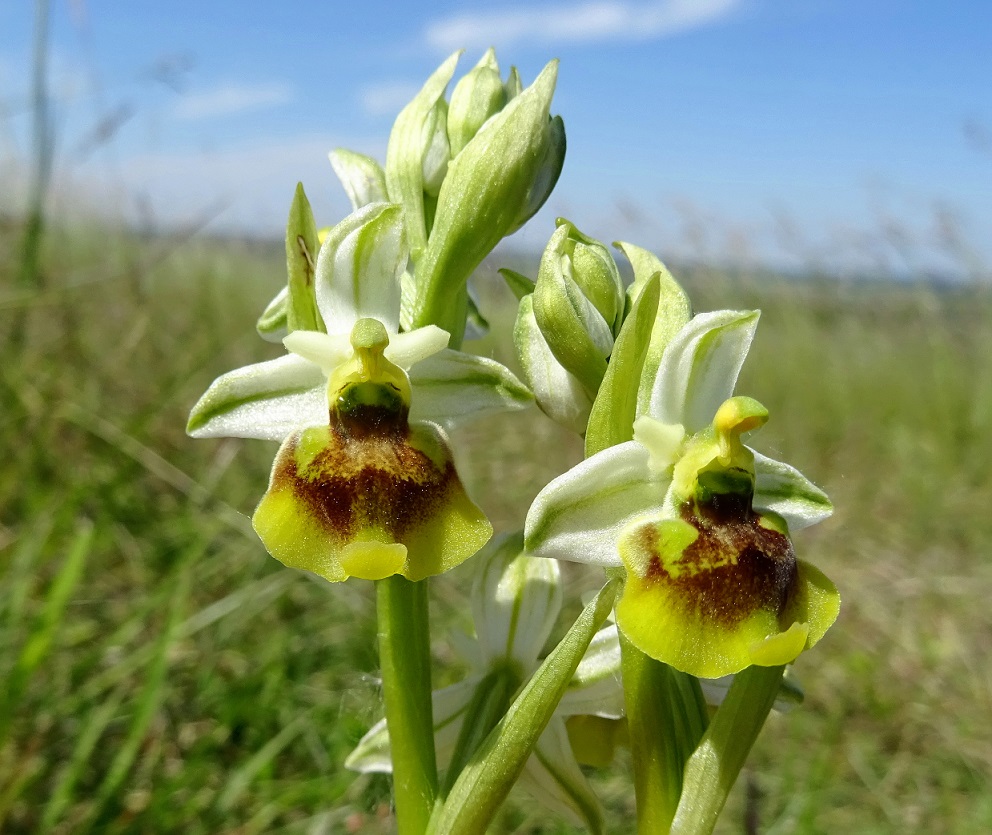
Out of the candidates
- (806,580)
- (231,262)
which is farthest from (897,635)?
(231,262)

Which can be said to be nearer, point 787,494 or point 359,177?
point 787,494

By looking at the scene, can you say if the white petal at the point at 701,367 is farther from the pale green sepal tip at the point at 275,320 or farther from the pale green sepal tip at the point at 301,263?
the pale green sepal tip at the point at 275,320

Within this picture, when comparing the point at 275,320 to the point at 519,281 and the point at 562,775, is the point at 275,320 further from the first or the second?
the point at 562,775

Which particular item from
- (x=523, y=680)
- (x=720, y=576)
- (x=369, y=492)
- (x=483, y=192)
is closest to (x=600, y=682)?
(x=523, y=680)

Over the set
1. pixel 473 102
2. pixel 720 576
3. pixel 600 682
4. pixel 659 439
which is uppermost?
pixel 473 102

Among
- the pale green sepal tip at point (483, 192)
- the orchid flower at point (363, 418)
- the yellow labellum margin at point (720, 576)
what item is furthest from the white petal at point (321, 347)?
the yellow labellum margin at point (720, 576)

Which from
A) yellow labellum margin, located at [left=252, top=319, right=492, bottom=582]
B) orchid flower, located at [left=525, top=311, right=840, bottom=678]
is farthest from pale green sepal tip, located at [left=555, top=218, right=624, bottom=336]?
yellow labellum margin, located at [left=252, top=319, right=492, bottom=582]

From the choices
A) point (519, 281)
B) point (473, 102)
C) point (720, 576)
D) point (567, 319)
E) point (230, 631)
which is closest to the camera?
point (720, 576)
